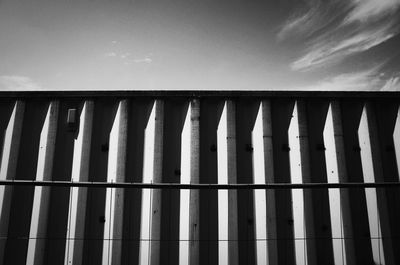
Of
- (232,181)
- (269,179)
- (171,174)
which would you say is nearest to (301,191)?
(269,179)

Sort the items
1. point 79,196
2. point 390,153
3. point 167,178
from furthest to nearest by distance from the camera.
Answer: point 390,153 → point 167,178 → point 79,196

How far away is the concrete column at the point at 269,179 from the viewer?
329 centimetres

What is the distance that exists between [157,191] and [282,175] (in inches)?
76.9

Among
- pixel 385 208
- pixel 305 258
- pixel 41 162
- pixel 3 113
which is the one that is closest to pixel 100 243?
pixel 41 162

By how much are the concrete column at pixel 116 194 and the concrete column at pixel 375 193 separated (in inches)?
148

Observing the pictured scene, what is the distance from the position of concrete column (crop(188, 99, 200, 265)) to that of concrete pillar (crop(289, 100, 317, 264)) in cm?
147

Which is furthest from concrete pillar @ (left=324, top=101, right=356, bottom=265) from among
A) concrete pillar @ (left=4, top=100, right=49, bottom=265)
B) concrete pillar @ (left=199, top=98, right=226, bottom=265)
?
concrete pillar @ (left=4, top=100, right=49, bottom=265)

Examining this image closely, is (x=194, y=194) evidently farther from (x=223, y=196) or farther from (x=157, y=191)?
(x=157, y=191)

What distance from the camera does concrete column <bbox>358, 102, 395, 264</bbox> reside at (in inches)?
131

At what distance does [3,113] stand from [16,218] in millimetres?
1707

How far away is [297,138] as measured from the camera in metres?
3.62

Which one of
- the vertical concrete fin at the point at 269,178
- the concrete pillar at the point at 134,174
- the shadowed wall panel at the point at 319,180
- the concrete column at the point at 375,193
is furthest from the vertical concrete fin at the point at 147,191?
the concrete column at the point at 375,193

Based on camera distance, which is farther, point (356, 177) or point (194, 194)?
point (356, 177)

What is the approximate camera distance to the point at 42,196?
3.39 metres
